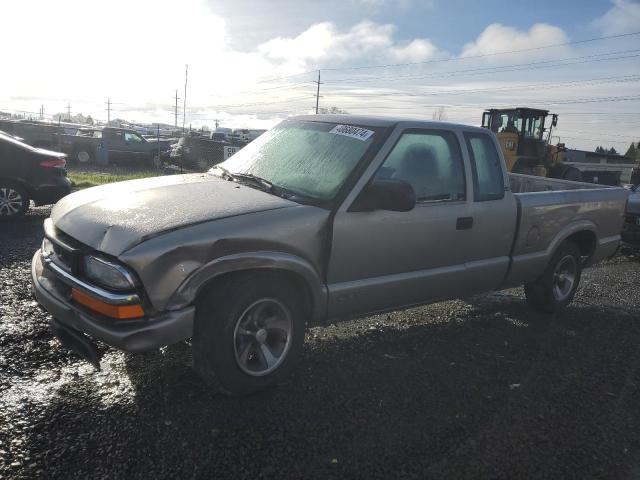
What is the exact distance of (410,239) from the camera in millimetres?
3977

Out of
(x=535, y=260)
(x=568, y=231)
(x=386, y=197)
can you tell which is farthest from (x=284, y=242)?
(x=568, y=231)

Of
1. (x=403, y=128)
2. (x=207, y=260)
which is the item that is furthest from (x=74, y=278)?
(x=403, y=128)

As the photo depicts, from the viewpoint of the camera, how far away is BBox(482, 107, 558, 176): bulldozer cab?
17.8 meters

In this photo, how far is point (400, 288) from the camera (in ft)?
13.2

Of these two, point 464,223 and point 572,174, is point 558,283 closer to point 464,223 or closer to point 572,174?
point 464,223

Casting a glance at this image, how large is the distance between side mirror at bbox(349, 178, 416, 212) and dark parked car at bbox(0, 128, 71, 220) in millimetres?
6981

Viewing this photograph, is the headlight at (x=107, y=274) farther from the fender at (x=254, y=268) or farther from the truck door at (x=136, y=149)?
the truck door at (x=136, y=149)

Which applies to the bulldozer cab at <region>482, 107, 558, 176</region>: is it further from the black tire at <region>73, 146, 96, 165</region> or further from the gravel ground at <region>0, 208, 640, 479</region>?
the black tire at <region>73, 146, 96, 165</region>

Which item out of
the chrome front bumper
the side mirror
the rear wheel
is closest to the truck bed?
the side mirror

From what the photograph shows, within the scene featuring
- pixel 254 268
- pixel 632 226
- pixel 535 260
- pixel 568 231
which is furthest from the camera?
pixel 632 226

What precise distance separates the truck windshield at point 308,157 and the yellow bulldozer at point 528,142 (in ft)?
48.7

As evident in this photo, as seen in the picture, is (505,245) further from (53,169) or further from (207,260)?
(53,169)

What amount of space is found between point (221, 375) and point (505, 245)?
2908 millimetres

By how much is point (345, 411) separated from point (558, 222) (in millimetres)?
3251
